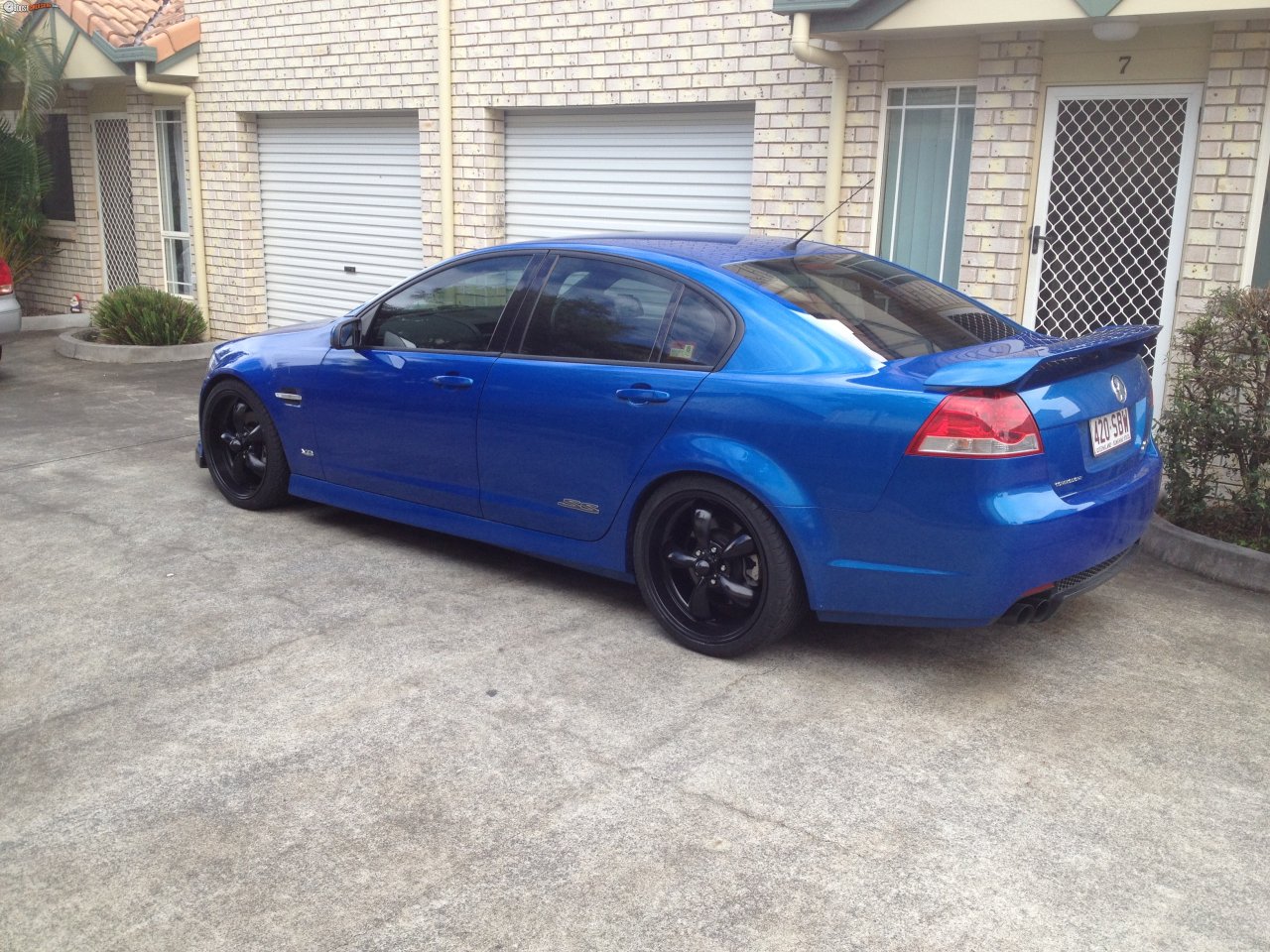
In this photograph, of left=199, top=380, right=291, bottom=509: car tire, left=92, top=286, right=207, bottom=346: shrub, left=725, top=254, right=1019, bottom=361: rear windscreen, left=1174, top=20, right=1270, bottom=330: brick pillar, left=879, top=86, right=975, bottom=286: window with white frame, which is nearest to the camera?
left=725, top=254, right=1019, bottom=361: rear windscreen

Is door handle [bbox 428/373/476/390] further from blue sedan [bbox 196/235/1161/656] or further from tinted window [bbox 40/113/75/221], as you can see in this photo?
tinted window [bbox 40/113/75/221]

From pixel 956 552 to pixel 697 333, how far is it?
137cm

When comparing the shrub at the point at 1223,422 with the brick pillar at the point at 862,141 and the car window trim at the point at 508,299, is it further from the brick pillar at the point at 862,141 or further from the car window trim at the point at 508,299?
the car window trim at the point at 508,299

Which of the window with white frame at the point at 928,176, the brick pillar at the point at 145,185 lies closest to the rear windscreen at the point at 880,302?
the window with white frame at the point at 928,176

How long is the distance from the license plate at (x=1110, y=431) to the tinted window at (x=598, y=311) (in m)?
1.73

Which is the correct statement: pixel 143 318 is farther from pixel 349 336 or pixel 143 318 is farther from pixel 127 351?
pixel 349 336

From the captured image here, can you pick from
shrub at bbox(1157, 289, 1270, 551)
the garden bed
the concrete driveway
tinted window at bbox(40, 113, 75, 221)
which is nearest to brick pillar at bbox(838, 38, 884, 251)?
shrub at bbox(1157, 289, 1270, 551)

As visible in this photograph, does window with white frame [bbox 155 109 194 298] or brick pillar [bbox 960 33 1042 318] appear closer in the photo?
brick pillar [bbox 960 33 1042 318]

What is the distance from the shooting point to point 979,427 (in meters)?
4.18

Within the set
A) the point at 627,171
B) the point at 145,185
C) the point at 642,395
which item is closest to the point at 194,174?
the point at 145,185

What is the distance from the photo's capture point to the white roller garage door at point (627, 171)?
9297 mm

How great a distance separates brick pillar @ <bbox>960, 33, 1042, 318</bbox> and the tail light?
12.5 feet

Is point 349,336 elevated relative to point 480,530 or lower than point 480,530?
elevated

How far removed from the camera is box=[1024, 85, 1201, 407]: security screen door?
23.7 feet
